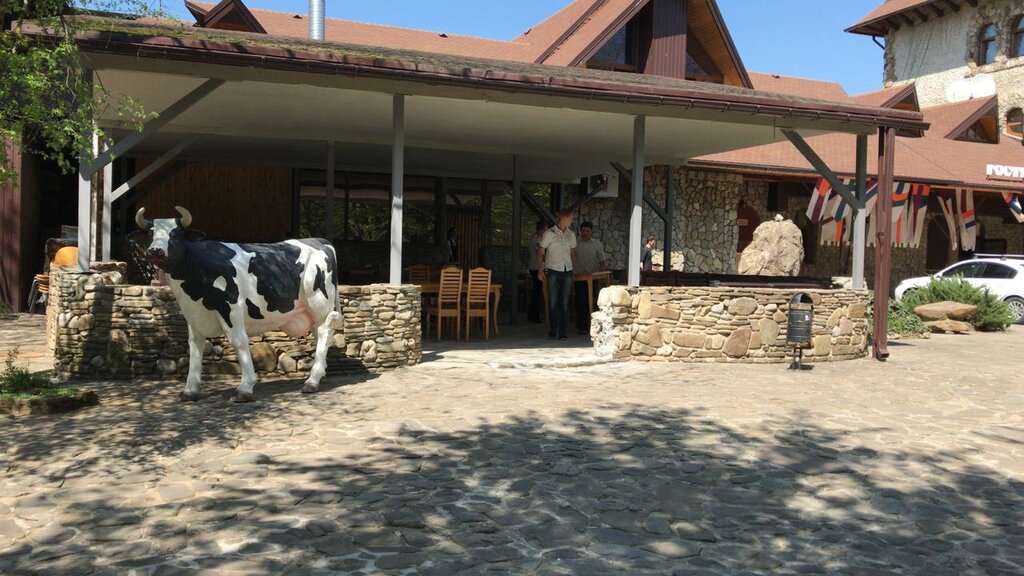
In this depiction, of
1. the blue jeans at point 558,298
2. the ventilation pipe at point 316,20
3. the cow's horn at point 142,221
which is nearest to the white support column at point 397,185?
the cow's horn at point 142,221

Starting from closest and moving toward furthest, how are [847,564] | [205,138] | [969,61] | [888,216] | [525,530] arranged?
[847,564]
[525,530]
[888,216]
[205,138]
[969,61]

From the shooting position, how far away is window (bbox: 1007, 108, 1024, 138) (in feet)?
93.1

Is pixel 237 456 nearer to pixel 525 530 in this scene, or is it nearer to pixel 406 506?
pixel 406 506

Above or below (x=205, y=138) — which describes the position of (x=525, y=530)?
below

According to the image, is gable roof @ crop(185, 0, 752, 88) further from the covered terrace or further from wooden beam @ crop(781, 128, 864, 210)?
wooden beam @ crop(781, 128, 864, 210)

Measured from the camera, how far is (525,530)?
13.8ft

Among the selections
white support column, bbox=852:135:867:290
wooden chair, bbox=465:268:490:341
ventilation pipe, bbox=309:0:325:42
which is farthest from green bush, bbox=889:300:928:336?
ventilation pipe, bbox=309:0:325:42

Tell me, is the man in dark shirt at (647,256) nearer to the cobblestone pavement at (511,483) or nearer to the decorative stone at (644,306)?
the decorative stone at (644,306)

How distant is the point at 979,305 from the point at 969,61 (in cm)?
1906

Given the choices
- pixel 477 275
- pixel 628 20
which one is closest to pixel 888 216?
pixel 477 275

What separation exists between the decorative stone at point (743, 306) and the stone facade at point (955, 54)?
2458 cm

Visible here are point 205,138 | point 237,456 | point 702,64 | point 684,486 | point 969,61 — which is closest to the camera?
point 684,486

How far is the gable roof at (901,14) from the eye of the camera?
32.1 meters

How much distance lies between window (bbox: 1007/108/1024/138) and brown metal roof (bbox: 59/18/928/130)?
2186 cm
